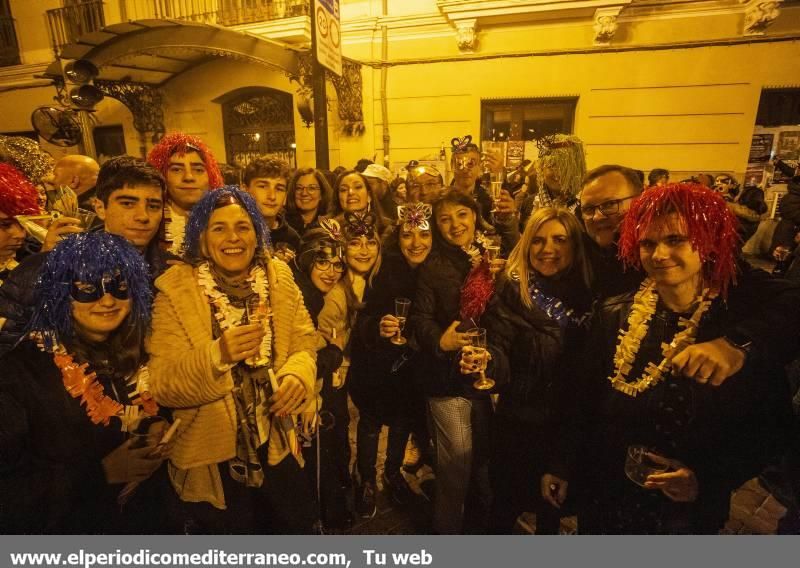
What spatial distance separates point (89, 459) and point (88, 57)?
9.85 metres

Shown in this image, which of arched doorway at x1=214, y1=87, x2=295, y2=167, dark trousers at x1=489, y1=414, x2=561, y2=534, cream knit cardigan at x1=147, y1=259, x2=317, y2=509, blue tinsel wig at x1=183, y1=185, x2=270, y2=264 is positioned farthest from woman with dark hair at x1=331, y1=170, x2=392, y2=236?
arched doorway at x1=214, y1=87, x2=295, y2=167

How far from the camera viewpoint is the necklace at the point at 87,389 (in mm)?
1734

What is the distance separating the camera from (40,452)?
1.71m

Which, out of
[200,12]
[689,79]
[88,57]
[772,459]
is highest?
[200,12]

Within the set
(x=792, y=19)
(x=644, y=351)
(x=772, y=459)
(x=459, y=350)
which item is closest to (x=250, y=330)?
(x=459, y=350)

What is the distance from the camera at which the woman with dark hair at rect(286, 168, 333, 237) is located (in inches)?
153

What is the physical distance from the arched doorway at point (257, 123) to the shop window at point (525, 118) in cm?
519

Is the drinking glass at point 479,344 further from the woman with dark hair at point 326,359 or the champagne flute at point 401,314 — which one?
the woman with dark hair at point 326,359

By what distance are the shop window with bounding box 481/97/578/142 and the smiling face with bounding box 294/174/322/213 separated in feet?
21.8

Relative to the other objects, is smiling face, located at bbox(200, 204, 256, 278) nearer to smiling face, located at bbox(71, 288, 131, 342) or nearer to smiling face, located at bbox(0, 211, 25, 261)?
smiling face, located at bbox(71, 288, 131, 342)

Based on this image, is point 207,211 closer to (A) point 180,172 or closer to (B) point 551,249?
(A) point 180,172

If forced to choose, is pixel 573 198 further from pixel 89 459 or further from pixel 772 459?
pixel 89 459

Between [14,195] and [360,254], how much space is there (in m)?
2.04

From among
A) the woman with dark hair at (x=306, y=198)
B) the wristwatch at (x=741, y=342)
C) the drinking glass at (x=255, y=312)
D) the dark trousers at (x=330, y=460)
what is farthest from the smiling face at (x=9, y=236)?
the wristwatch at (x=741, y=342)
